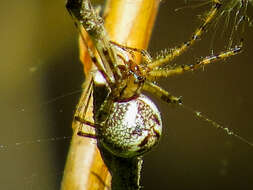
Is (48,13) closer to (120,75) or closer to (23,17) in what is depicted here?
(23,17)

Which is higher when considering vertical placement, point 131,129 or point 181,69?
point 181,69

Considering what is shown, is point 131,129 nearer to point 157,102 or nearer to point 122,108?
point 122,108

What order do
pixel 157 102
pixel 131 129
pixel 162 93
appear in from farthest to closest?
pixel 157 102 < pixel 162 93 < pixel 131 129

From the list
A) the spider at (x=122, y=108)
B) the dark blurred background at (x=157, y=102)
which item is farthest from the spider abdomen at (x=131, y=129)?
the dark blurred background at (x=157, y=102)

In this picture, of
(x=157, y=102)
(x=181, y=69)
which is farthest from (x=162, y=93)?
(x=157, y=102)

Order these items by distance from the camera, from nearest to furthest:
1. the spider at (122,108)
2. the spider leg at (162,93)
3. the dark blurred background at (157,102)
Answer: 1. the spider at (122,108)
2. the spider leg at (162,93)
3. the dark blurred background at (157,102)

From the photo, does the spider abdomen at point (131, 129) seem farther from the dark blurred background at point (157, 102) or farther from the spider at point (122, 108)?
the dark blurred background at point (157, 102)

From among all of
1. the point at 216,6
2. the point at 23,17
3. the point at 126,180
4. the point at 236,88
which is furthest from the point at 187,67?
the point at 23,17
